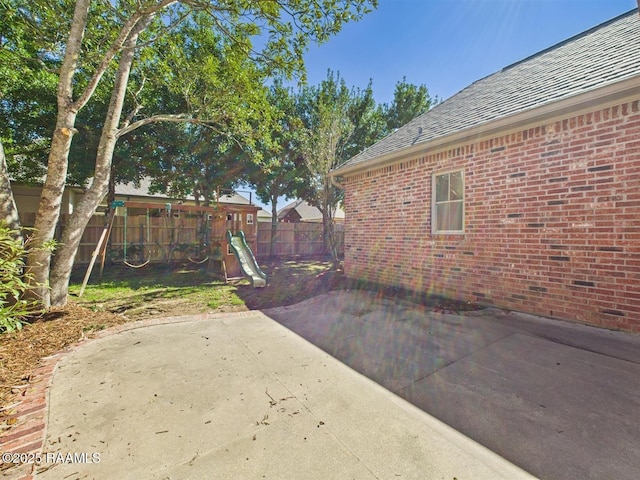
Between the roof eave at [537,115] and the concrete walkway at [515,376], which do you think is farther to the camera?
the roof eave at [537,115]

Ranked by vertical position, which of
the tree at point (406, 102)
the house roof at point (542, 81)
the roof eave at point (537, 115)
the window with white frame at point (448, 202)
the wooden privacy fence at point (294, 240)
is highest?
the tree at point (406, 102)

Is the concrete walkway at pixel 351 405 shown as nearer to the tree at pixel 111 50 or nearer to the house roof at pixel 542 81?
the tree at pixel 111 50

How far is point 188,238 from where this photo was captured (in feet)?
42.6

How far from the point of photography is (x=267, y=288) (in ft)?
23.5

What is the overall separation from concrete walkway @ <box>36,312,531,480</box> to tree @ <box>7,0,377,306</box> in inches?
90.4

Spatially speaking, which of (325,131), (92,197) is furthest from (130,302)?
(325,131)

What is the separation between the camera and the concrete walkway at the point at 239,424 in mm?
1669

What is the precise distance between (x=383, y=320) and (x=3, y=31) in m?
10.2

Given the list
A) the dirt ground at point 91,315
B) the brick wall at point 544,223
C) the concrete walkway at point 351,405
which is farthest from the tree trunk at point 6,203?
the brick wall at point 544,223

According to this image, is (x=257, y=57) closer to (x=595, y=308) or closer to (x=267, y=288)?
(x=267, y=288)

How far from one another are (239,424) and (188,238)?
1231cm

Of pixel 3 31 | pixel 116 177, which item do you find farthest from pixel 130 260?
pixel 3 31

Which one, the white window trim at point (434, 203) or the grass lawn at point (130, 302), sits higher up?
the white window trim at point (434, 203)

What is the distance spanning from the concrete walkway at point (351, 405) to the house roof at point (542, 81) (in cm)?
360
